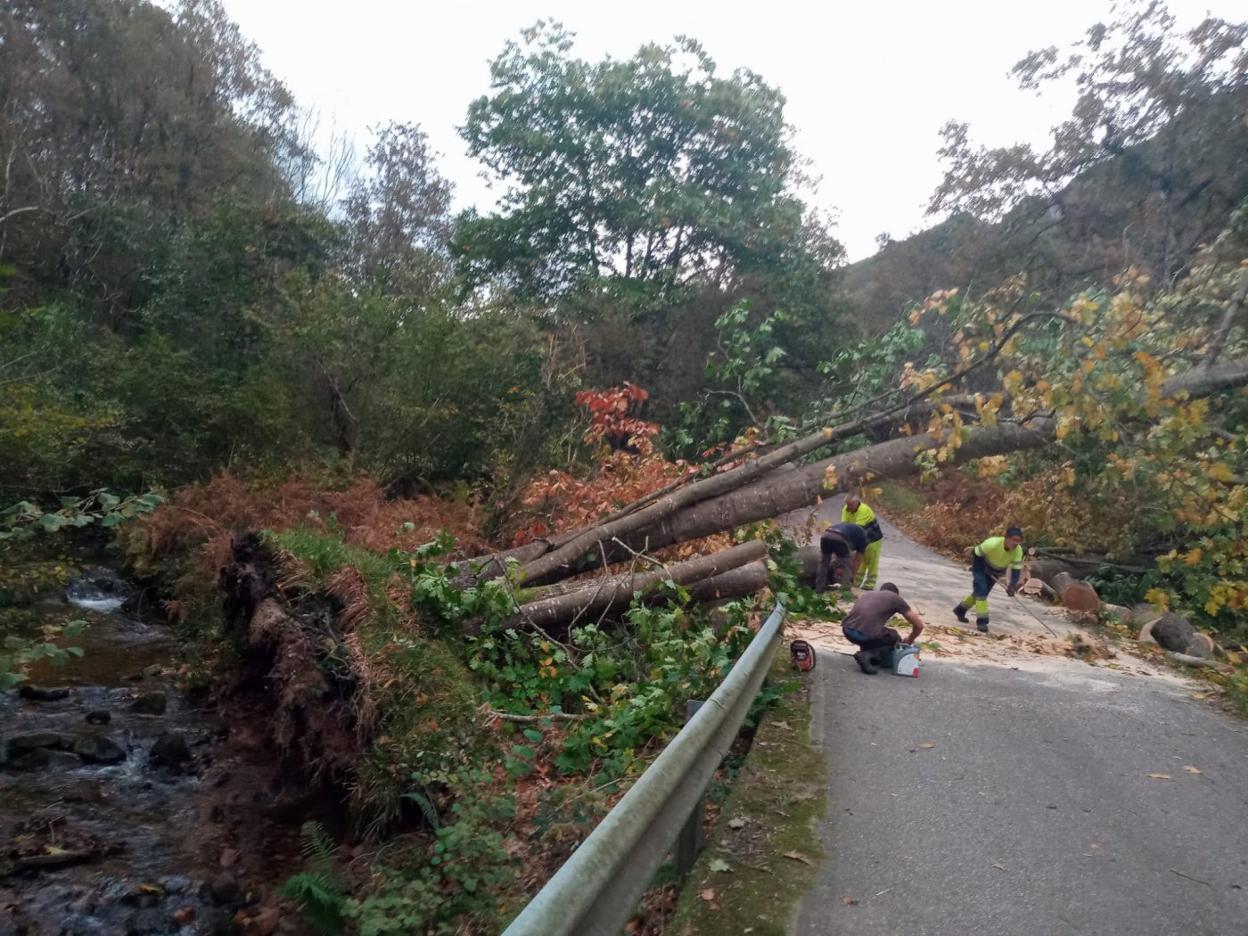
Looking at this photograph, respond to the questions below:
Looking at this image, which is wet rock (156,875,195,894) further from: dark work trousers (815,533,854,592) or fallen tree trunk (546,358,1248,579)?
dark work trousers (815,533,854,592)

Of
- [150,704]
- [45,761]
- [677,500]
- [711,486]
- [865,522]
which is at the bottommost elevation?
[45,761]

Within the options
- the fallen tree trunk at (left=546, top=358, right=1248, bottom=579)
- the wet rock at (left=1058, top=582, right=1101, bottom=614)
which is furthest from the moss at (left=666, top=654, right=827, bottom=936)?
the wet rock at (left=1058, top=582, right=1101, bottom=614)

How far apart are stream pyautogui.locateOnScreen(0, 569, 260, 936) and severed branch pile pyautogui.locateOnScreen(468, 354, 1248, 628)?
3.13 m

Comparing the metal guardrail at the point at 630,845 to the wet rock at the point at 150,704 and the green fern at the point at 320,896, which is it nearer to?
the green fern at the point at 320,896

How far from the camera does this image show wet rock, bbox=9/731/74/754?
842 cm

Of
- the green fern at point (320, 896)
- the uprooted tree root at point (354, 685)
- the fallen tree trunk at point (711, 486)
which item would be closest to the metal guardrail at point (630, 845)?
the green fern at point (320, 896)

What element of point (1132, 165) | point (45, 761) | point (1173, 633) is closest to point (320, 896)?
point (45, 761)

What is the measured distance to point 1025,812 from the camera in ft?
17.0

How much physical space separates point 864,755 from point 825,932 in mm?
2456

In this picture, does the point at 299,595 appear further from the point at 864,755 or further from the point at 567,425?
the point at 567,425

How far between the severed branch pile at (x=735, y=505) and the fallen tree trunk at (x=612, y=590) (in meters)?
0.01

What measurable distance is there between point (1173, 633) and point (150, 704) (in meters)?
12.4

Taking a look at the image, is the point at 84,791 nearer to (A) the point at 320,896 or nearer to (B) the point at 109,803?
(B) the point at 109,803

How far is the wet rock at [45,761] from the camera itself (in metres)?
8.19
